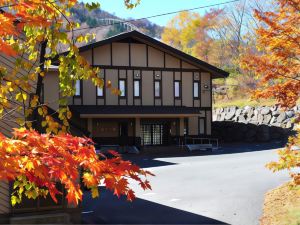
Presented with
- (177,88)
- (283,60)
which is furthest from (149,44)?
(283,60)

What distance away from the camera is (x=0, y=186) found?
850cm

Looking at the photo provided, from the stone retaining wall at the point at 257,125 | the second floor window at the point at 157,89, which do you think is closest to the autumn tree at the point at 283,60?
the second floor window at the point at 157,89

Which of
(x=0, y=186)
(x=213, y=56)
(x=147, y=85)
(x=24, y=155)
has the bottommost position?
(x=0, y=186)

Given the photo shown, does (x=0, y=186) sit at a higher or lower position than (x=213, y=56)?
lower

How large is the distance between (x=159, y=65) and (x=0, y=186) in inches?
922

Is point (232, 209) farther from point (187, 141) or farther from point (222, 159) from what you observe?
point (187, 141)

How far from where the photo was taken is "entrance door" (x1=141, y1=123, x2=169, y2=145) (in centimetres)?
3184

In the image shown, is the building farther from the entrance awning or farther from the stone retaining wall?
the stone retaining wall

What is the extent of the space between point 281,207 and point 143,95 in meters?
20.7

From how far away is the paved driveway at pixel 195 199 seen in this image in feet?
32.9

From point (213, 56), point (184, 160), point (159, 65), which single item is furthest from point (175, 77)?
point (213, 56)

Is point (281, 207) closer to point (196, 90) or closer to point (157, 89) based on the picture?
point (157, 89)

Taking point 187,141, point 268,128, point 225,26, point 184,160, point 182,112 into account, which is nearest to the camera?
point 184,160

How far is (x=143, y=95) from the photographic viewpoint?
30656mm
